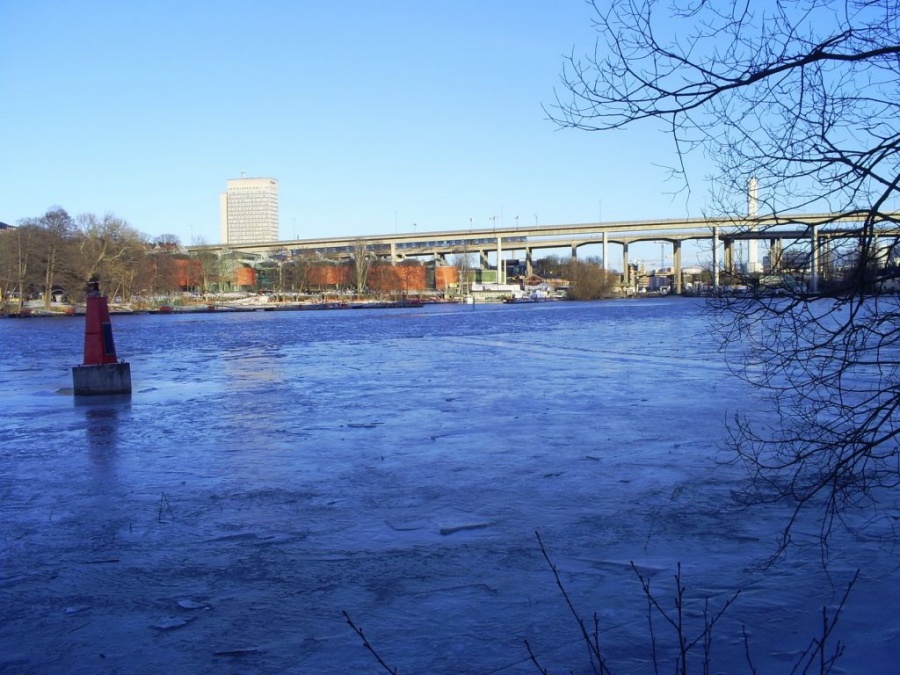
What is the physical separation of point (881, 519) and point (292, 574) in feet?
14.2

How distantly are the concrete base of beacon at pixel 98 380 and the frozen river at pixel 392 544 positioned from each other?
7.37 feet

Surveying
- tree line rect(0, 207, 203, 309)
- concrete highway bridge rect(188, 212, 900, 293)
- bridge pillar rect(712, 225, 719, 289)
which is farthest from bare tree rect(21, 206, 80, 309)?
bridge pillar rect(712, 225, 719, 289)

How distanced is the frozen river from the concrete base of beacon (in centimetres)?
225

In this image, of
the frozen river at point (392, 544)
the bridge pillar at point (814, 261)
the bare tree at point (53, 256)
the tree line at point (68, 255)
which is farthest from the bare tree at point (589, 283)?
the bridge pillar at point (814, 261)

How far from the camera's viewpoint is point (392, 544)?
5.89 meters

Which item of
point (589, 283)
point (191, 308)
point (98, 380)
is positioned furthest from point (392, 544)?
point (589, 283)

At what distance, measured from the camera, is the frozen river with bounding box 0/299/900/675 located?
4340 millimetres

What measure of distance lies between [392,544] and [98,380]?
10.6 m

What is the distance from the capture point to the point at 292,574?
532 centimetres

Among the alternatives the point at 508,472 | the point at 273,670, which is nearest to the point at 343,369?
the point at 508,472

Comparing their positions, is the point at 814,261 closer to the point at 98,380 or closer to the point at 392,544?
the point at 392,544

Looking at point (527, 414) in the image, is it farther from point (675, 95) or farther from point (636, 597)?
point (675, 95)

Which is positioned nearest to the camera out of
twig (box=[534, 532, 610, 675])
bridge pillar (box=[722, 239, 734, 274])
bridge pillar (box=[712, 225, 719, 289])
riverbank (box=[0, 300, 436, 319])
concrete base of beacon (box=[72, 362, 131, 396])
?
twig (box=[534, 532, 610, 675])

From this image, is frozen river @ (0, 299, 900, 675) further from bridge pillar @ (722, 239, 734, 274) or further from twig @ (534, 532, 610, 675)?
bridge pillar @ (722, 239, 734, 274)
